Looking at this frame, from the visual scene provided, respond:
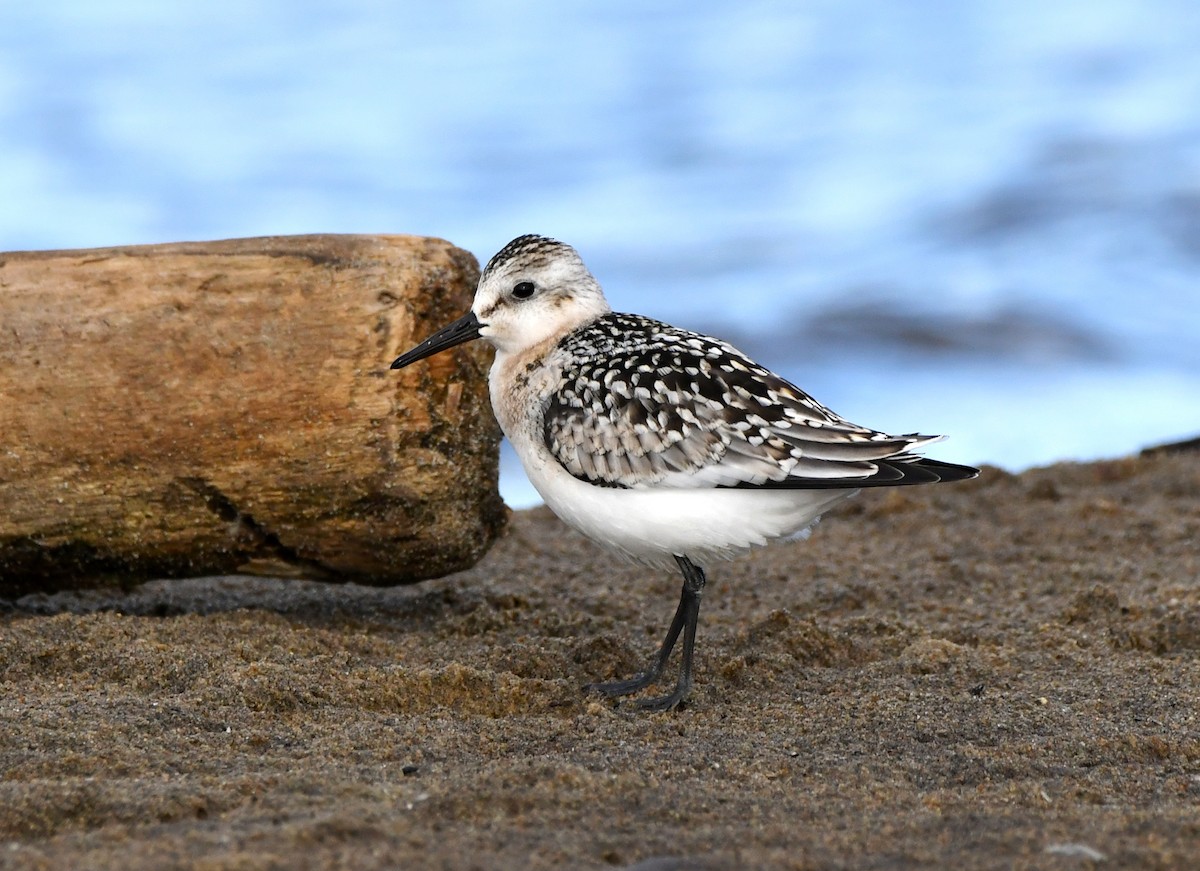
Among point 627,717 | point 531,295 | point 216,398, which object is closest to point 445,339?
point 531,295

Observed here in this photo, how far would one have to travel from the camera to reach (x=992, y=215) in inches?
576

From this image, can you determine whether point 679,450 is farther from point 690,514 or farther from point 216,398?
point 216,398

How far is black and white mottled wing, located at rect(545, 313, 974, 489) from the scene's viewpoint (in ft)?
14.1

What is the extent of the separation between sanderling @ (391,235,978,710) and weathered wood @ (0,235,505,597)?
0.26 m

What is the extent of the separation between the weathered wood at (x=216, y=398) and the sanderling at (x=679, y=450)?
10.1 inches

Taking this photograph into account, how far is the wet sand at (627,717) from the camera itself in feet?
9.49

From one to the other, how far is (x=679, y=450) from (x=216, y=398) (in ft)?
5.52

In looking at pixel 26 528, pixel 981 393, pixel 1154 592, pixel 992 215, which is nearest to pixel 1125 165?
pixel 992 215

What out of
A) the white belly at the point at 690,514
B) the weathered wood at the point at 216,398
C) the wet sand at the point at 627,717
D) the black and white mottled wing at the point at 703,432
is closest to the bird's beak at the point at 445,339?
the weathered wood at the point at 216,398

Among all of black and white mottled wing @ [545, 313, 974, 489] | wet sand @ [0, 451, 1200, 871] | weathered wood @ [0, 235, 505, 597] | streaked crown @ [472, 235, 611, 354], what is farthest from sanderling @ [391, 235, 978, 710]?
wet sand @ [0, 451, 1200, 871]

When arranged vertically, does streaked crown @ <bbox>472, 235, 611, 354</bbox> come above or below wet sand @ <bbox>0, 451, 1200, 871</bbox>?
above

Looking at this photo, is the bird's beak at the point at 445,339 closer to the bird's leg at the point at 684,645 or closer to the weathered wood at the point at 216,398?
the weathered wood at the point at 216,398

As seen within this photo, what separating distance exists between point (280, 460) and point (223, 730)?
1286 millimetres

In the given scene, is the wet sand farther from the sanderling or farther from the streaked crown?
the streaked crown
